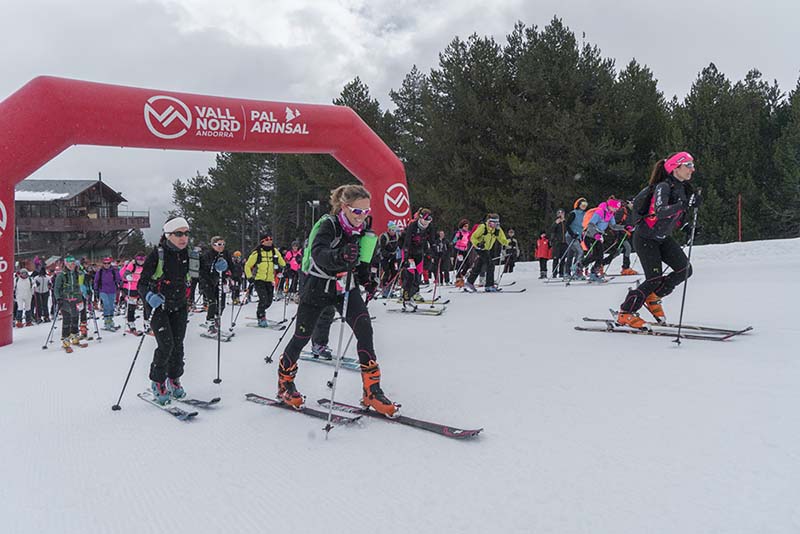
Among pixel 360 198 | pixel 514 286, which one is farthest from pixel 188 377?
pixel 514 286

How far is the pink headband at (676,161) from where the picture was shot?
5418 millimetres

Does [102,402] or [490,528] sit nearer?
[490,528]

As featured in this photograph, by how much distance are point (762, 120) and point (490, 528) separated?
26131 millimetres

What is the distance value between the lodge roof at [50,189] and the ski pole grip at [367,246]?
4115cm

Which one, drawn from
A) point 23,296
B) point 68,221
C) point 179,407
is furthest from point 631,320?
point 68,221

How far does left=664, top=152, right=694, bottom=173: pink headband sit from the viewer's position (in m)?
5.42

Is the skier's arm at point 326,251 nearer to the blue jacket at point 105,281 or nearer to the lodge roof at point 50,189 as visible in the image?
the blue jacket at point 105,281

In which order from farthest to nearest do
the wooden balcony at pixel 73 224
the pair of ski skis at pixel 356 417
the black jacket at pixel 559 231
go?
the wooden balcony at pixel 73 224, the black jacket at pixel 559 231, the pair of ski skis at pixel 356 417

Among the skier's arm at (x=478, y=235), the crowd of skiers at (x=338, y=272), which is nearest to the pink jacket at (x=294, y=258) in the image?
the crowd of skiers at (x=338, y=272)

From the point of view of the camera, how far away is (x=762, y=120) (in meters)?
22.4

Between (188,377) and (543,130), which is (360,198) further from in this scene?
(543,130)

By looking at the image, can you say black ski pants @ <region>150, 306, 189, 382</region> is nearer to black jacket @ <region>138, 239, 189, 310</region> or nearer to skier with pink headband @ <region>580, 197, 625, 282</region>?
black jacket @ <region>138, 239, 189, 310</region>

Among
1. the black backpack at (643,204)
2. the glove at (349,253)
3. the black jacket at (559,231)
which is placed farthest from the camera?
the black jacket at (559,231)

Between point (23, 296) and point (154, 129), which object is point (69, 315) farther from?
point (23, 296)
